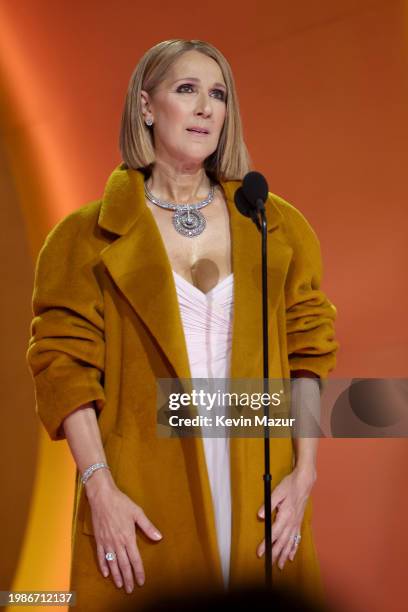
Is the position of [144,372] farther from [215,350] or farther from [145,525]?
[145,525]

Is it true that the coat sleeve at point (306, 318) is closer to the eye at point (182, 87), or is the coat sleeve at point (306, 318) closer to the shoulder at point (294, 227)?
the shoulder at point (294, 227)

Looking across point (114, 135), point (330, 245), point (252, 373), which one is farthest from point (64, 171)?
point (252, 373)

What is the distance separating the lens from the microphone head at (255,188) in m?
1.98

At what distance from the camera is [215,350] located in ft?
7.06

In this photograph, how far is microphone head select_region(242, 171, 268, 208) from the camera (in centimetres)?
198

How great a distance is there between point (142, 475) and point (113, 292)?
397 millimetres

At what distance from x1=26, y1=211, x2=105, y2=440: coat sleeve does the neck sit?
0.75ft

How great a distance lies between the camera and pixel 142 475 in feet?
6.92

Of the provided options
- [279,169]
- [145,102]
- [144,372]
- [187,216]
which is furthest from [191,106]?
[279,169]

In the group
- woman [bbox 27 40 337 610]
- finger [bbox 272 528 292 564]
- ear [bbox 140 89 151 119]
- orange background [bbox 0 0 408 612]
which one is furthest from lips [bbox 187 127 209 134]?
finger [bbox 272 528 292 564]

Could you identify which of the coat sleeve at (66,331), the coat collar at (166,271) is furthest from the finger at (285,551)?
the coat sleeve at (66,331)

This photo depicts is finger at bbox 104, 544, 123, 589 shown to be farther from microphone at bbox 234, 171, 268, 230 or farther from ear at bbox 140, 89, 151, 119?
ear at bbox 140, 89, 151, 119

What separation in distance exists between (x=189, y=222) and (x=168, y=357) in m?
0.35

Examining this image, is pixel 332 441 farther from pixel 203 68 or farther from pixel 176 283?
pixel 203 68
